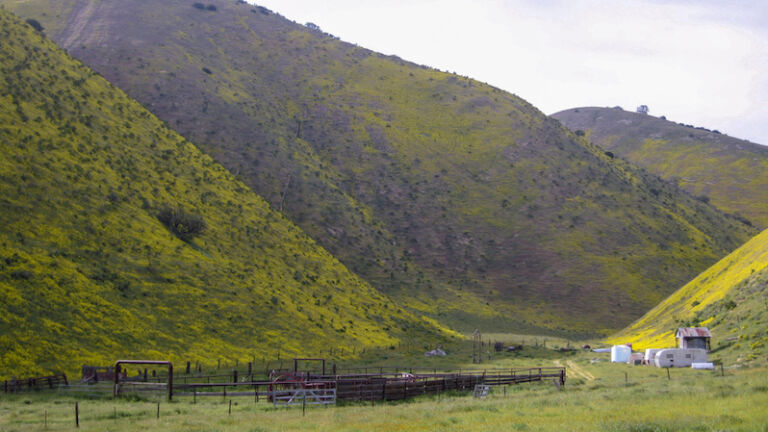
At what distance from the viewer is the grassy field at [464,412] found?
2125cm

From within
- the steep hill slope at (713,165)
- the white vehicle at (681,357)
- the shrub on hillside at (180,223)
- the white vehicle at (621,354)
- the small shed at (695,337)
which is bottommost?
the white vehicle at (621,354)

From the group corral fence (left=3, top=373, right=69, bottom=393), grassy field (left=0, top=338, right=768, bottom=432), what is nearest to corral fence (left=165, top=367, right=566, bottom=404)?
grassy field (left=0, top=338, right=768, bottom=432)

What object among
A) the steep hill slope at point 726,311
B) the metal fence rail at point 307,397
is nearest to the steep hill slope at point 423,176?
the steep hill slope at point 726,311

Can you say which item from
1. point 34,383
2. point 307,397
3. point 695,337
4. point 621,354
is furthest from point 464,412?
point 621,354

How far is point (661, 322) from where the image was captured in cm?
6588

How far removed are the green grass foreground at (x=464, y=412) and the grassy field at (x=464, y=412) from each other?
4cm

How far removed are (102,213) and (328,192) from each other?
4154 cm

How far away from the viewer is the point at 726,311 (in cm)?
5066

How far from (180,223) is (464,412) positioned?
1471 inches

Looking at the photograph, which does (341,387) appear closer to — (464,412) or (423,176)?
(464,412)

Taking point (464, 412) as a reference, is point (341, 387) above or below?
above

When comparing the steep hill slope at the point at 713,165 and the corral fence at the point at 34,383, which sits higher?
the steep hill slope at the point at 713,165

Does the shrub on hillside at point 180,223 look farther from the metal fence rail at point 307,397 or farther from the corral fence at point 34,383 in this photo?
the metal fence rail at point 307,397

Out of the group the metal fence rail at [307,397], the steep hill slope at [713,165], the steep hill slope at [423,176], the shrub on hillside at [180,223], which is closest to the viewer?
the metal fence rail at [307,397]
